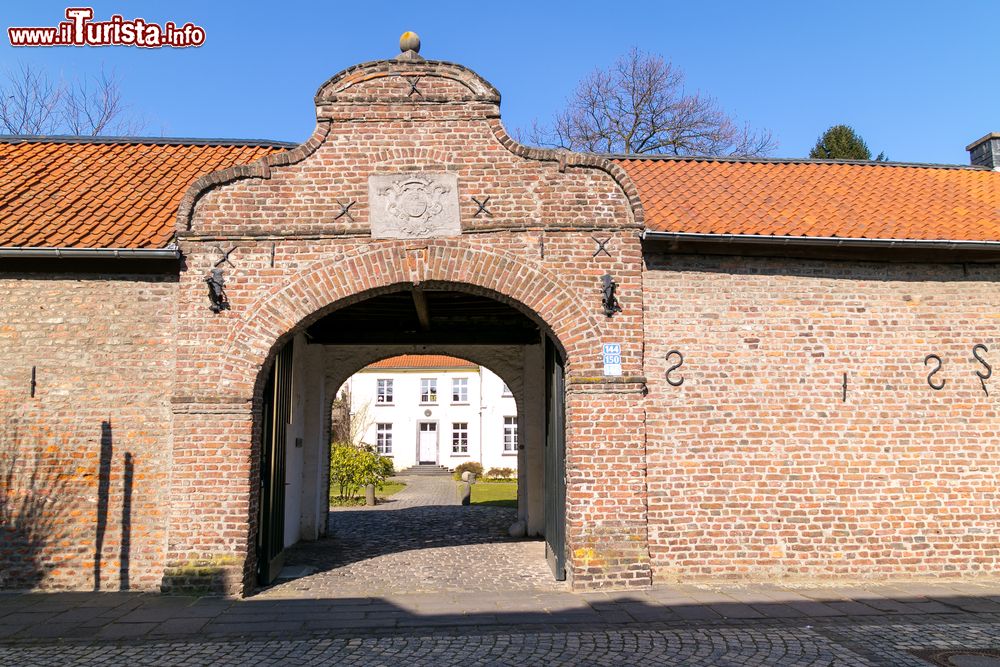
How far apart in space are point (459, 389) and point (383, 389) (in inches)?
158

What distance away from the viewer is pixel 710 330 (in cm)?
818

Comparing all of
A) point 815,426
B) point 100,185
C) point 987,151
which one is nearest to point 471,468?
point 987,151

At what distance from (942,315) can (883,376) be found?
1.03m

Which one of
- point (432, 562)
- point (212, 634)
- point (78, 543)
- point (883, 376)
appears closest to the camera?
point (212, 634)

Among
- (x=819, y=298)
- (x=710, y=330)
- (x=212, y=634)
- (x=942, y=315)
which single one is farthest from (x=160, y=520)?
(x=942, y=315)

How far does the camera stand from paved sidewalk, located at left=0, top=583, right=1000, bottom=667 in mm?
5590

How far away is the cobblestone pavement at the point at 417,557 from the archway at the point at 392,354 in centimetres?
53

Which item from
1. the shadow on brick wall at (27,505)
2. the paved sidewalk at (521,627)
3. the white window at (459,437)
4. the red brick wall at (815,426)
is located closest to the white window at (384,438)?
the white window at (459,437)

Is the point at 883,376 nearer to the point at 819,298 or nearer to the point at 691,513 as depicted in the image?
the point at 819,298

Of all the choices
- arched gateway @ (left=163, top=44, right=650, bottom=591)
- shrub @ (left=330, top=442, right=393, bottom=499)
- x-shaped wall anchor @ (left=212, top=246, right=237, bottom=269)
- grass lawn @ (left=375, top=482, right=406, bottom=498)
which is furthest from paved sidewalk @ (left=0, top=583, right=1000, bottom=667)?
grass lawn @ (left=375, top=482, right=406, bottom=498)

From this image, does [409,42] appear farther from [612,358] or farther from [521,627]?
[521,627]

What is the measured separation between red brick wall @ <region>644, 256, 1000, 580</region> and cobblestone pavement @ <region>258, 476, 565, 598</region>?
1.98 m

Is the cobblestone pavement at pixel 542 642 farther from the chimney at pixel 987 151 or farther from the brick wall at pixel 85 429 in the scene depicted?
the chimney at pixel 987 151

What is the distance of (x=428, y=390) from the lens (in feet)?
129
